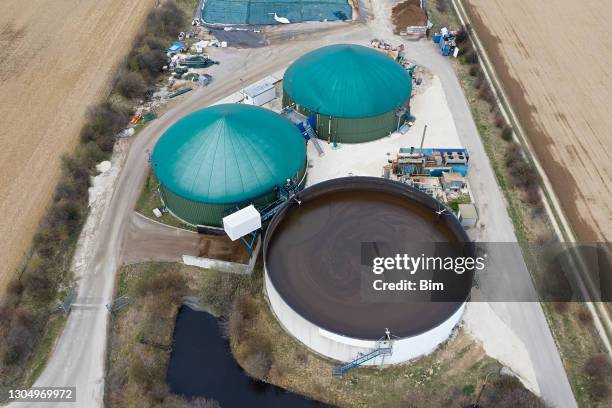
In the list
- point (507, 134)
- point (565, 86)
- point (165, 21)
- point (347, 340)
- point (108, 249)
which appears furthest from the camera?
point (165, 21)

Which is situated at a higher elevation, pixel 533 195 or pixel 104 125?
pixel 104 125

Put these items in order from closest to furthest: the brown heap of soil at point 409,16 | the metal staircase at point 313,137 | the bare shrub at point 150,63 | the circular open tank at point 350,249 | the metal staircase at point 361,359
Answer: the metal staircase at point 361,359 → the circular open tank at point 350,249 → the metal staircase at point 313,137 → the bare shrub at point 150,63 → the brown heap of soil at point 409,16

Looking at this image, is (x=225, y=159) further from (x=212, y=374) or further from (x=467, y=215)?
(x=467, y=215)

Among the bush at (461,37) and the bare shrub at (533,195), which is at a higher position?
the bush at (461,37)

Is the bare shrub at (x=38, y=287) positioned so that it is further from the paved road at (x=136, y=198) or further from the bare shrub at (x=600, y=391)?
the bare shrub at (x=600, y=391)

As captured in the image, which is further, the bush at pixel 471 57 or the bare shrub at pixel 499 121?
the bush at pixel 471 57

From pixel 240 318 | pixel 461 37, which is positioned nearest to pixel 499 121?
pixel 461 37

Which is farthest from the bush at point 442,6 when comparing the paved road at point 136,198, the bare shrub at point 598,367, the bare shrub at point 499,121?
the bare shrub at point 598,367
